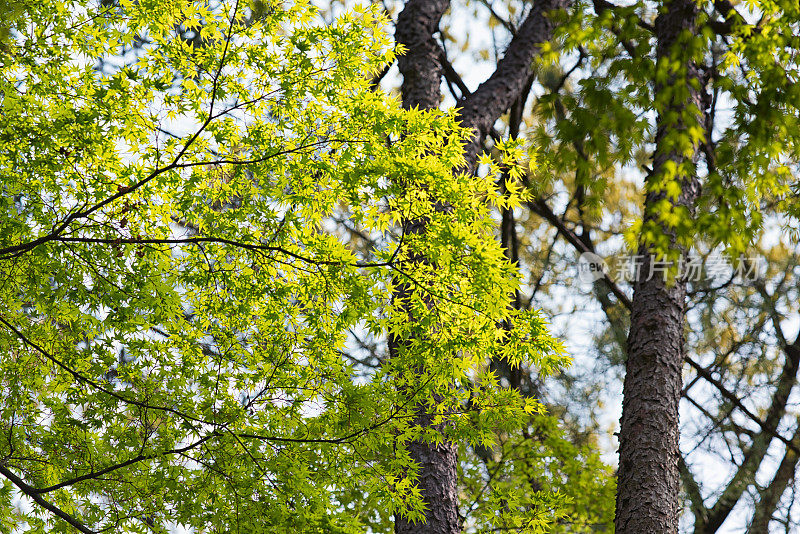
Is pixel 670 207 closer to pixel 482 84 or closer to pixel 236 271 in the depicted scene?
pixel 236 271

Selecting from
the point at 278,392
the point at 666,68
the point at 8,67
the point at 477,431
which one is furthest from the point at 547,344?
the point at 8,67

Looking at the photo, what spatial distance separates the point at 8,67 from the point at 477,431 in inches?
138

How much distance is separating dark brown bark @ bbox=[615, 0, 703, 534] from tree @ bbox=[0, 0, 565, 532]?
45.8 inches

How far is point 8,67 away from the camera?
13.8 ft

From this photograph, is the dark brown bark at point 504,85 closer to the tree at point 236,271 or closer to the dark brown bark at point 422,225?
the dark brown bark at point 422,225

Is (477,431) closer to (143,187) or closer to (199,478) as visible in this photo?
(199,478)

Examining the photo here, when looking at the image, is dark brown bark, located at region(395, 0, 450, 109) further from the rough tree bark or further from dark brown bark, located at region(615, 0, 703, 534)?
dark brown bark, located at region(615, 0, 703, 534)

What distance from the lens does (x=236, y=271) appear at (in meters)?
4.45

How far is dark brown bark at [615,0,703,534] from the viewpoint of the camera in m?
4.91

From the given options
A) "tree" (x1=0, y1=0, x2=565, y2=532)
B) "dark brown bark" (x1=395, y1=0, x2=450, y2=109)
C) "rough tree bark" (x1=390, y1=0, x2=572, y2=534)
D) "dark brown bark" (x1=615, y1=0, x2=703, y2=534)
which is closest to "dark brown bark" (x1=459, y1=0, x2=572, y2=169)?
"rough tree bark" (x1=390, y1=0, x2=572, y2=534)

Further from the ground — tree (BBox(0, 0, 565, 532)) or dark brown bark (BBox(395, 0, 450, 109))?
dark brown bark (BBox(395, 0, 450, 109))

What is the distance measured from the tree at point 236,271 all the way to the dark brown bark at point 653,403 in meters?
1.16

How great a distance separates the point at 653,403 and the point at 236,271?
3077mm

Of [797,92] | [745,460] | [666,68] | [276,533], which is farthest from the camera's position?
[745,460]
